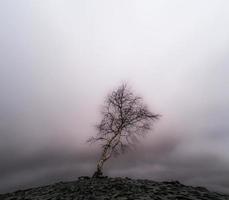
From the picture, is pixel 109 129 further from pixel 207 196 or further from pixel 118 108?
pixel 207 196

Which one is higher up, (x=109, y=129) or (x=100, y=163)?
(x=109, y=129)

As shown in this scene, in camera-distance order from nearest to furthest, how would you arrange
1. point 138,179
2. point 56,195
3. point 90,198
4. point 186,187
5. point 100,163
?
point 90,198
point 56,195
point 186,187
point 138,179
point 100,163

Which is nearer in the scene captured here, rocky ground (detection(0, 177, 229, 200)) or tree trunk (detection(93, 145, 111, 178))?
rocky ground (detection(0, 177, 229, 200))

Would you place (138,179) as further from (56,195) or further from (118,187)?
(56,195)

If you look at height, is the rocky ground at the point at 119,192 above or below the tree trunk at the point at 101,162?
below

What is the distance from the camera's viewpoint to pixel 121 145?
36.4 metres

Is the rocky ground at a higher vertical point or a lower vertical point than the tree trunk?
lower

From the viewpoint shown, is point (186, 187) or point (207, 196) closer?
point (207, 196)

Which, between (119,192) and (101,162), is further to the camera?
(101,162)

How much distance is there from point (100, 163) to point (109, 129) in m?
4.79


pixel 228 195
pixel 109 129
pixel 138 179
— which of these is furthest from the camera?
pixel 109 129

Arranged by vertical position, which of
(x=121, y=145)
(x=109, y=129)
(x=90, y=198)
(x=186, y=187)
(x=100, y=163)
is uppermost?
(x=109, y=129)

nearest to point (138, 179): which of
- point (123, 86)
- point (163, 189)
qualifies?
point (163, 189)

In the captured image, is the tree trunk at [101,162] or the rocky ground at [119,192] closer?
the rocky ground at [119,192]
